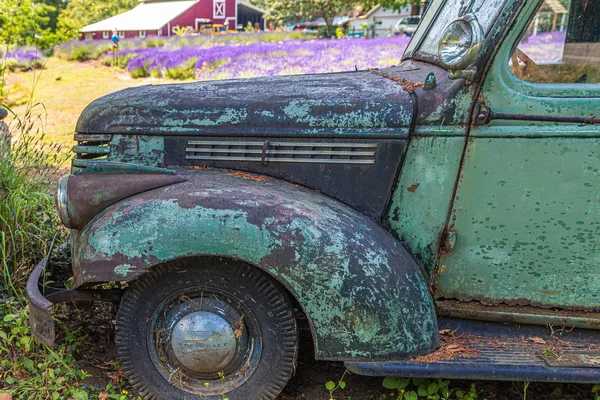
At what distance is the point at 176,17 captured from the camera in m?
32.0

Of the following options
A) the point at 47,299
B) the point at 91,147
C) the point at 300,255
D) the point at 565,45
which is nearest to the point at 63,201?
the point at 91,147

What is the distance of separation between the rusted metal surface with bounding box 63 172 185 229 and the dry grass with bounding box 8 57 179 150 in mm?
5492

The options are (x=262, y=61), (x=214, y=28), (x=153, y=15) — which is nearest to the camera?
(x=262, y=61)

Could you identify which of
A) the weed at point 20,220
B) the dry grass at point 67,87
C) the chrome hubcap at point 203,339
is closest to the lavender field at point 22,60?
the dry grass at point 67,87

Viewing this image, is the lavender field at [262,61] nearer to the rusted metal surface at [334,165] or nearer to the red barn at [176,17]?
the red barn at [176,17]

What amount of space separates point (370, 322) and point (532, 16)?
140cm

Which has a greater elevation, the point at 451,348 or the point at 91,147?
the point at 91,147

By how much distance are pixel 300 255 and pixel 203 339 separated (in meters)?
0.54

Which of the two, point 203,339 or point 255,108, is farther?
point 255,108

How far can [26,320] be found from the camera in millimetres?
3137

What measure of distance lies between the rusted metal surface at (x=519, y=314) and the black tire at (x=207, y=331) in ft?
2.43

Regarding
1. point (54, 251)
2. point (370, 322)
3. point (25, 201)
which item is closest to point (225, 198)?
point (370, 322)

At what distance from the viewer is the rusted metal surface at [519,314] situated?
102 inches

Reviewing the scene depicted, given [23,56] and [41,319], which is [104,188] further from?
[23,56]
